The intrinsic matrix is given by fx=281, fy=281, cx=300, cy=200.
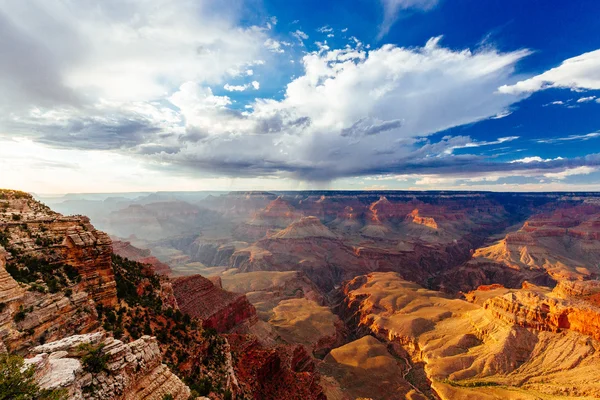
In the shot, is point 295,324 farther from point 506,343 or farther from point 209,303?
point 506,343

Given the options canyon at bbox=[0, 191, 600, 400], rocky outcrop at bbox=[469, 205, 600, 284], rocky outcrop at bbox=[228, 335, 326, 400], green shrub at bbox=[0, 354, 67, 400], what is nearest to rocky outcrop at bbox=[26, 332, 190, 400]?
canyon at bbox=[0, 191, 600, 400]

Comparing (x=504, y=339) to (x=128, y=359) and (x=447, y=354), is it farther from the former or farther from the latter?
(x=128, y=359)

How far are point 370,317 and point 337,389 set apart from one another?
4181 cm

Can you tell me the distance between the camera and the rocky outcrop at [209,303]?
51.3 metres

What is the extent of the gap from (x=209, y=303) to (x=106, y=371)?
4773 cm

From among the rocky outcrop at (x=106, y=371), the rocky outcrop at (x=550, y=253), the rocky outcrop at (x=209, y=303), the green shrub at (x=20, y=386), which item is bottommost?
the rocky outcrop at (x=550, y=253)

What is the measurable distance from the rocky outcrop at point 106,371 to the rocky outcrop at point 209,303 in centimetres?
3888

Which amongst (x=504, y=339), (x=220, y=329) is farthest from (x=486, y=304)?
(x=220, y=329)

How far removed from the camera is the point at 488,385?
1962 inches

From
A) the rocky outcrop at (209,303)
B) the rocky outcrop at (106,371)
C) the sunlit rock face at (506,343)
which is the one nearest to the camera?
the rocky outcrop at (106,371)

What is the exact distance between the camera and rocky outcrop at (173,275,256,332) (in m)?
51.3

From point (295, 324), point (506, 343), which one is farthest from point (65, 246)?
point (506, 343)

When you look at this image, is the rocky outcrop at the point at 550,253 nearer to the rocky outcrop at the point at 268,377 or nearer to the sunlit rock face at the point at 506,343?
the sunlit rock face at the point at 506,343

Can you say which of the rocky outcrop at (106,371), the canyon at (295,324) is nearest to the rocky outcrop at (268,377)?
the canyon at (295,324)
